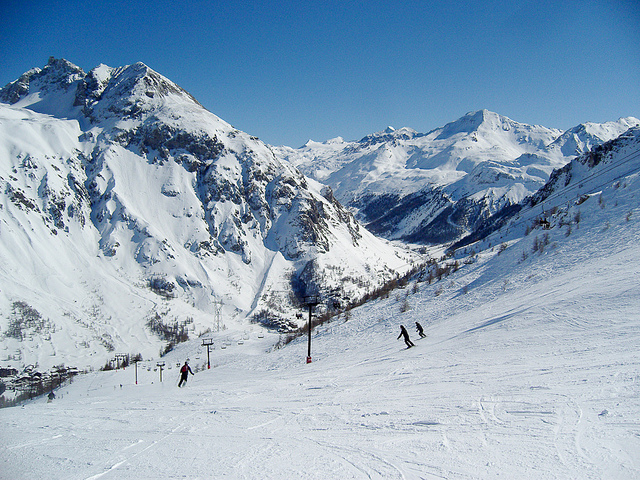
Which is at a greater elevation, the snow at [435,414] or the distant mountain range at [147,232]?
the distant mountain range at [147,232]

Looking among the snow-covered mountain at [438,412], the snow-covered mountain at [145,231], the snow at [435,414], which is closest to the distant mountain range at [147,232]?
the snow-covered mountain at [145,231]

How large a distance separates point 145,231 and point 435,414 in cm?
9639

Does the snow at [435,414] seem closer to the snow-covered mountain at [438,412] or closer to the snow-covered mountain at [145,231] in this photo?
the snow-covered mountain at [438,412]

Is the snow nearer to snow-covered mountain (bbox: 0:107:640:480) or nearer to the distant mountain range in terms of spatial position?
snow-covered mountain (bbox: 0:107:640:480)

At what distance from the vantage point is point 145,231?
92.5 meters

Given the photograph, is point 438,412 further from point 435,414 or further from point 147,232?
point 147,232

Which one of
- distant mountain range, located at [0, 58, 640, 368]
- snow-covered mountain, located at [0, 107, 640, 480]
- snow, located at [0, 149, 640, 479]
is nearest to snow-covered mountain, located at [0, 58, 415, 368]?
distant mountain range, located at [0, 58, 640, 368]

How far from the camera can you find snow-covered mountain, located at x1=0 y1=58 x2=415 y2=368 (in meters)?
73.8

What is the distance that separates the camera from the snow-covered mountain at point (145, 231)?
73.8 metres

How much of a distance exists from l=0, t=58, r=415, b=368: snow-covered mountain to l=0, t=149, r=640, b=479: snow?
211ft

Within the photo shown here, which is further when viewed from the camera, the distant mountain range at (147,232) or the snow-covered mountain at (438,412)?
the distant mountain range at (147,232)

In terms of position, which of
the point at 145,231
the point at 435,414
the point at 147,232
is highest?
the point at 145,231

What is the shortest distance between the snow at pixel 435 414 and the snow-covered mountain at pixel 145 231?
64.3m

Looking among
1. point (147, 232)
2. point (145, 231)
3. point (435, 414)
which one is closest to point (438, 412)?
point (435, 414)
